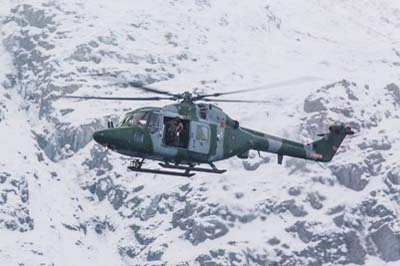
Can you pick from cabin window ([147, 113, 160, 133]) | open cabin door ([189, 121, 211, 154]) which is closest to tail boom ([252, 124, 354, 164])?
open cabin door ([189, 121, 211, 154])

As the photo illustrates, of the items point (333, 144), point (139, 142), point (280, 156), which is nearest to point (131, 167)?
point (139, 142)

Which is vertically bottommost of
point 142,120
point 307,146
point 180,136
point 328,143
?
point 328,143

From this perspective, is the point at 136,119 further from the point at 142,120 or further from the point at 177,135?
the point at 177,135

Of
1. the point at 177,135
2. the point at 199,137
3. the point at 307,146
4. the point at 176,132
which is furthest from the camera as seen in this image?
the point at 307,146

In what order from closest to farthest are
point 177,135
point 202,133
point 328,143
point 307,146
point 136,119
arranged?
point 136,119, point 177,135, point 202,133, point 307,146, point 328,143

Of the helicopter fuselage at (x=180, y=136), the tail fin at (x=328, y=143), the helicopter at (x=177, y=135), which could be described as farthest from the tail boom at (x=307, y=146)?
the helicopter fuselage at (x=180, y=136)

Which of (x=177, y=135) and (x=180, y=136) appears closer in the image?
(x=177, y=135)

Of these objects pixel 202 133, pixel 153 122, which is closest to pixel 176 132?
pixel 153 122

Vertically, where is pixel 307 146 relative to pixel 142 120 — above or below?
below
